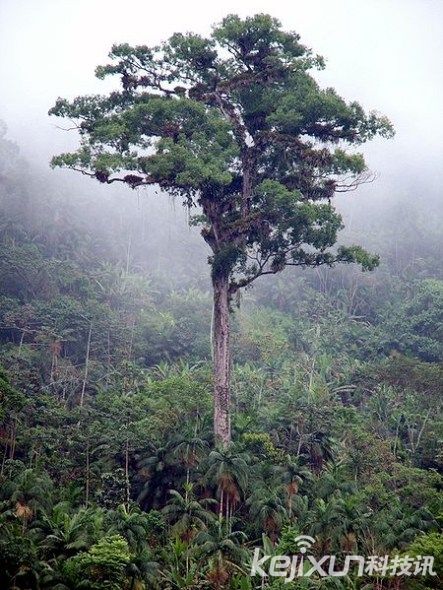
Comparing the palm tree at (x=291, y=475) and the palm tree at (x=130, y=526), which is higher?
the palm tree at (x=291, y=475)

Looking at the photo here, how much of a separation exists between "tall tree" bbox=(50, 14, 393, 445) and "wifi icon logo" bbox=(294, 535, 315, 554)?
4460 mm

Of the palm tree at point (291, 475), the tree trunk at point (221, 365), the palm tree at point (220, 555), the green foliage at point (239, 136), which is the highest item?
the green foliage at point (239, 136)

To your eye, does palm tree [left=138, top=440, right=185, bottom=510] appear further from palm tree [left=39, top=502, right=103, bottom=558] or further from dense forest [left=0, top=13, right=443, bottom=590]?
palm tree [left=39, top=502, right=103, bottom=558]

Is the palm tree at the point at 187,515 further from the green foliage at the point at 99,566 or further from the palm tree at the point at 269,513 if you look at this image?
the green foliage at the point at 99,566

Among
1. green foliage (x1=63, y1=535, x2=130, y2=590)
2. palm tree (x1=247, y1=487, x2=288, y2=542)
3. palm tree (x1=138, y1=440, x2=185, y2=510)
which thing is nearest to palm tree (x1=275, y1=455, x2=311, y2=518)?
palm tree (x1=247, y1=487, x2=288, y2=542)

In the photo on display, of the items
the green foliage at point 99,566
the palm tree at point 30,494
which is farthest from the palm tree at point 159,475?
the green foliage at point 99,566

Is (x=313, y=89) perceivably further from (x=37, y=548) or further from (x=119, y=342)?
(x=119, y=342)

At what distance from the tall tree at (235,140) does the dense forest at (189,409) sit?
195 centimetres

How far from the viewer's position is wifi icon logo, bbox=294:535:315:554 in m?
20.9

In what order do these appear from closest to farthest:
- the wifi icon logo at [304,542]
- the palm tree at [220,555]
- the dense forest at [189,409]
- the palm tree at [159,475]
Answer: the palm tree at [220,555] → the dense forest at [189,409] → the wifi icon logo at [304,542] → the palm tree at [159,475]

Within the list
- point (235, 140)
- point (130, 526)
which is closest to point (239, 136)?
point (235, 140)

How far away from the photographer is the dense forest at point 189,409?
798 inches

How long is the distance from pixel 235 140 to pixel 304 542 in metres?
13.8

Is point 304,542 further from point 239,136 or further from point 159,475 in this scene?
point 239,136
